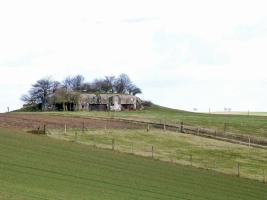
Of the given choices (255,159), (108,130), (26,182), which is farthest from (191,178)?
(108,130)

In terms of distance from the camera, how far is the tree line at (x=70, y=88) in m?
145

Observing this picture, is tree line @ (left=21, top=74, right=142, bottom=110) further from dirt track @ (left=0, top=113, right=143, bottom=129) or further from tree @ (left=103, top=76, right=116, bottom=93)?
dirt track @ (left=0, top=113, right=143, bottom=129)

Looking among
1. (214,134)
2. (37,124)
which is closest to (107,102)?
(214,134)

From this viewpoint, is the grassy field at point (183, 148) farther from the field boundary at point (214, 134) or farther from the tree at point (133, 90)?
the tree at point (133, 90)

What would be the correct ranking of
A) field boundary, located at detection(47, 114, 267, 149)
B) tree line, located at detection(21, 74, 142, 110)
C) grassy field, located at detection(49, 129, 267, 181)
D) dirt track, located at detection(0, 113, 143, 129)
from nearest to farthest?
grassy field, located at detection(49, 129, 267, 181) → dirt track, located at detection(0, 113, 143, 129) → field boundary, located at detection(47, 114, 267, 149) → tree line, located at detection(21, 74, 142, 110)

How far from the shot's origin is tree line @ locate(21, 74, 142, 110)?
144625 mm

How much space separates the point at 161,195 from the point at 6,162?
9013 mm

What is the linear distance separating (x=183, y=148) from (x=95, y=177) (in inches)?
1257

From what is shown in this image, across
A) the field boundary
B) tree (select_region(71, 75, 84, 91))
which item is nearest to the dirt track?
the field boundary

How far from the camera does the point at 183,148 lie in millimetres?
66062

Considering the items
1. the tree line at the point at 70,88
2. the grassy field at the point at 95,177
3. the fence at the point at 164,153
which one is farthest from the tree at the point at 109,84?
the grassy field at the point at 95,177

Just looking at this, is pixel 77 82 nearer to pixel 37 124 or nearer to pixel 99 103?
pixel 99 103

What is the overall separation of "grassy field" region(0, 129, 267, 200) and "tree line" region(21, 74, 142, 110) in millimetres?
92986


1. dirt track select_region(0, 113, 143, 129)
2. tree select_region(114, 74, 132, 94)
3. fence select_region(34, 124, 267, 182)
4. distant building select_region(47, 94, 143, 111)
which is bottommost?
fence select_region(34, 124, 267, 182)
